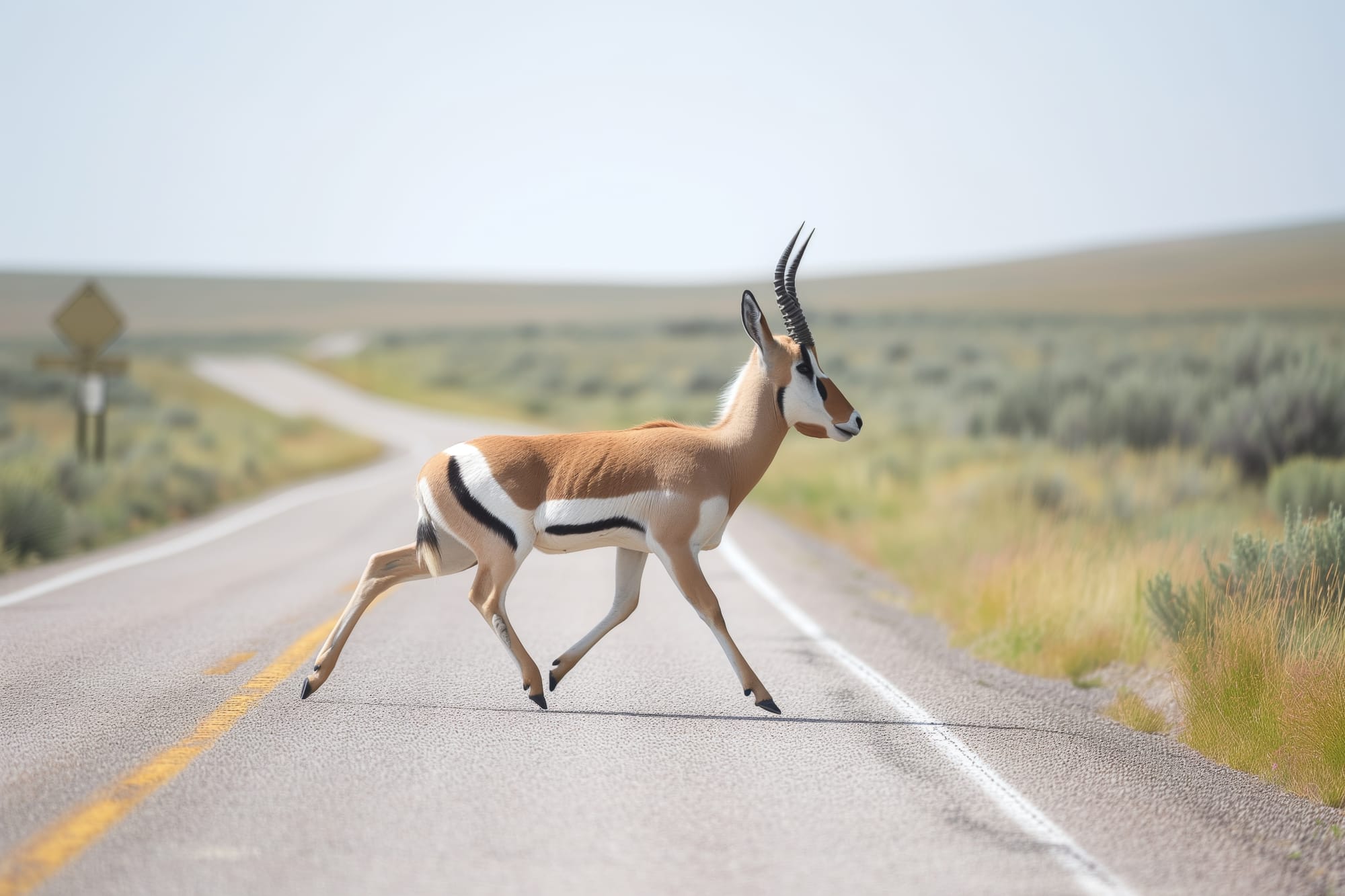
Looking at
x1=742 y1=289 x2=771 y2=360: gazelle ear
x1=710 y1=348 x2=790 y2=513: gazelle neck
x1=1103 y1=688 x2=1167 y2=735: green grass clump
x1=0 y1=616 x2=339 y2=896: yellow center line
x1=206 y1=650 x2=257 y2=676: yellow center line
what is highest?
x1=742 y1=289 x2=771 y2=360: gazelle ear

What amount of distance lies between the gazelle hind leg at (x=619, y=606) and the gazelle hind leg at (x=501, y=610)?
0.30 meters

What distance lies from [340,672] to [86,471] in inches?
510

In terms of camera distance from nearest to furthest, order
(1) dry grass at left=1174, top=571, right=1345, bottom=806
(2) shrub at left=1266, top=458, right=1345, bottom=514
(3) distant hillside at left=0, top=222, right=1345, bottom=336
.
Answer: (1) dry grass at left=1174, top=571, right=1345, bottom=806 → (2) shrub at left=1266, top=458, right=1345, bottom=514 → (3) distant hillside at left=0, top=222, right=1345, bottom=336

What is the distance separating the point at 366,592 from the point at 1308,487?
12.0 meters

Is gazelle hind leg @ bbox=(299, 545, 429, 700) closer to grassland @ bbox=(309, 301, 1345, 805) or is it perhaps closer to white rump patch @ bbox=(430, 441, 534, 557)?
white rump patch @ bbox=(430, 441, 534, 557)

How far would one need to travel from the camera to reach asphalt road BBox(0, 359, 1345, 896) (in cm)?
437

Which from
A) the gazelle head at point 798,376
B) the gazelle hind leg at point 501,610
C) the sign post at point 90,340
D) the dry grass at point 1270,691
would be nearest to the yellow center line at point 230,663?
the gazelle hind leg at point 501,610

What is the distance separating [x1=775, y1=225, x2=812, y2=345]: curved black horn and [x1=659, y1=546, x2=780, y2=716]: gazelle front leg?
1.22 m

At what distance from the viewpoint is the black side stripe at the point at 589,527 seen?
6281mm

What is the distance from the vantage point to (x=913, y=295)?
161 m

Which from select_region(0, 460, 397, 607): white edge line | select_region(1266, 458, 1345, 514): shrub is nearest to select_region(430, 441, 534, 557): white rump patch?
select_region(0, 460, 397, 607): white edge line

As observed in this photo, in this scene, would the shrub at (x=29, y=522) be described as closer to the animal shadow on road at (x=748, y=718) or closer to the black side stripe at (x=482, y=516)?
the animal shadow on road at (x=748, y=718)

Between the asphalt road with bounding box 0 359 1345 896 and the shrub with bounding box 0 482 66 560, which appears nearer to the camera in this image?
the asphalt road with bounding box 0 359 1345 896

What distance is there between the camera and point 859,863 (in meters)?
4.46
